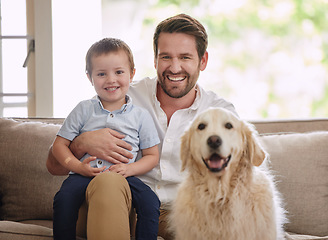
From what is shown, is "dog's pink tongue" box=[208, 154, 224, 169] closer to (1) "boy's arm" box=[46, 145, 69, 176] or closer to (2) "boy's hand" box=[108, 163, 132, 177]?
(2) "boy's hand" box=[108, 163, 132, 177]

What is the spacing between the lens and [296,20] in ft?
22.3

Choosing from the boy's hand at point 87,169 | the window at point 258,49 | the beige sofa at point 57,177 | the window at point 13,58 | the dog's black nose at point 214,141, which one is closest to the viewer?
the dog's black nose at point 214,141

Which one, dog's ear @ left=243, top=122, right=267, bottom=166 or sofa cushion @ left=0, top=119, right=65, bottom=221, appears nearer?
dog's ear @ left=243, top=122, right=267, bottom=166

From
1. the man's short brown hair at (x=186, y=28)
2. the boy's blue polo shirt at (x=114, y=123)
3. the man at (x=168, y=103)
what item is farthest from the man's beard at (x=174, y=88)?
the boy's blue polo shirt at (x=114, y=123)

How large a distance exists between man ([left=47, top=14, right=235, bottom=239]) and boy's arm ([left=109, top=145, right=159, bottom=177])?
4cm

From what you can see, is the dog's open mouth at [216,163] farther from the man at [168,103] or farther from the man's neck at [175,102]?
the man's neck at [175,102]

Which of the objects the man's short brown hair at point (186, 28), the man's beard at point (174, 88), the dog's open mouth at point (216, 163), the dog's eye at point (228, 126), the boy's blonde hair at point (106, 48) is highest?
the man's short brown hair at point (186, 28)

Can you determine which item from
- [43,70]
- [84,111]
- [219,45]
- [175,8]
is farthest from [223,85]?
[84,111]

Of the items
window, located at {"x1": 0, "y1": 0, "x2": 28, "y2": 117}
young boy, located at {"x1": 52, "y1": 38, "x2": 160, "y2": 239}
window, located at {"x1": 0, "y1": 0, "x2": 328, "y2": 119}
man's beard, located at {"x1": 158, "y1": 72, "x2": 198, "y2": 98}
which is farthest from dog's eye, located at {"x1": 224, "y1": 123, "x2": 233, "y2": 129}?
window, located at {"x1": 0, "y1": 0, "x2": 328, "y2": 119}

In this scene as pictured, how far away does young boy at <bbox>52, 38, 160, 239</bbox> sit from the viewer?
1.72m

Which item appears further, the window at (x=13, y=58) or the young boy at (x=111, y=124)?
A: the window at (x=13, y=58)

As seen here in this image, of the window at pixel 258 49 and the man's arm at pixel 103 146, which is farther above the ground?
the window at pixel 258 49

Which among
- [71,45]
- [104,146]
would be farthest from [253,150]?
[71,45]

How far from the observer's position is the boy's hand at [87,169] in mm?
1719
